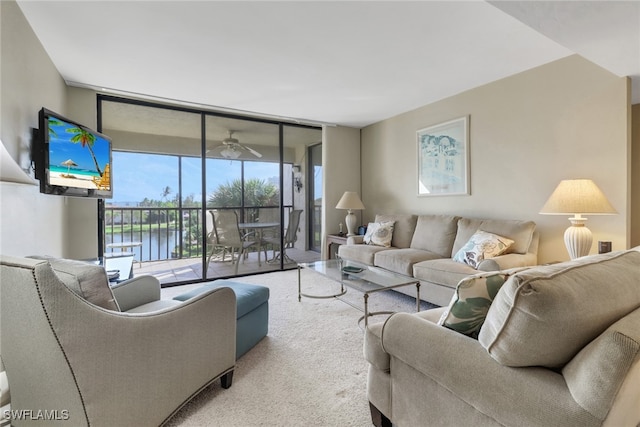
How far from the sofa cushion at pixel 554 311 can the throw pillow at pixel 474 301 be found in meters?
0.14

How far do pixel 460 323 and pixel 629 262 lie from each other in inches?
24.5

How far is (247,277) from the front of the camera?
430 cm

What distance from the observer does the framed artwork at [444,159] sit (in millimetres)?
3568

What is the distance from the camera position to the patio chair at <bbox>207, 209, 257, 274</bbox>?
4289 millimetres

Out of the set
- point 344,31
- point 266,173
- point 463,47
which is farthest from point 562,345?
point 266,173

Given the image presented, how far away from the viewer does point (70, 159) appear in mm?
2467

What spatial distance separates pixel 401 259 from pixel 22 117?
3373 millimetres

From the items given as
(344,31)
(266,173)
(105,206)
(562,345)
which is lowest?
(562,345)

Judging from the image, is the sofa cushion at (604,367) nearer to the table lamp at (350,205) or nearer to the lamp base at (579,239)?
the lamp base at (579,239)

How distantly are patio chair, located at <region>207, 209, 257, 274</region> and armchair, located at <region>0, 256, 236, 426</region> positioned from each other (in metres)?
2.92

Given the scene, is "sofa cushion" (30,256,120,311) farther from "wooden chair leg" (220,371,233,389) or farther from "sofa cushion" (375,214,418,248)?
"sofa cushion" (375,214,418,248)

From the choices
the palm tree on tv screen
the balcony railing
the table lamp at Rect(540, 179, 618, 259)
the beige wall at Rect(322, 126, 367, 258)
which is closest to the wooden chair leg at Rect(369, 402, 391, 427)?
the table lamp at Rect(540, 179, 618, 259)

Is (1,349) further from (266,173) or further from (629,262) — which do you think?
(266,173)

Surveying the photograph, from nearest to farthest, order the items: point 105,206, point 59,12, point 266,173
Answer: point 59,12 < point 105,206 < point 266,173
